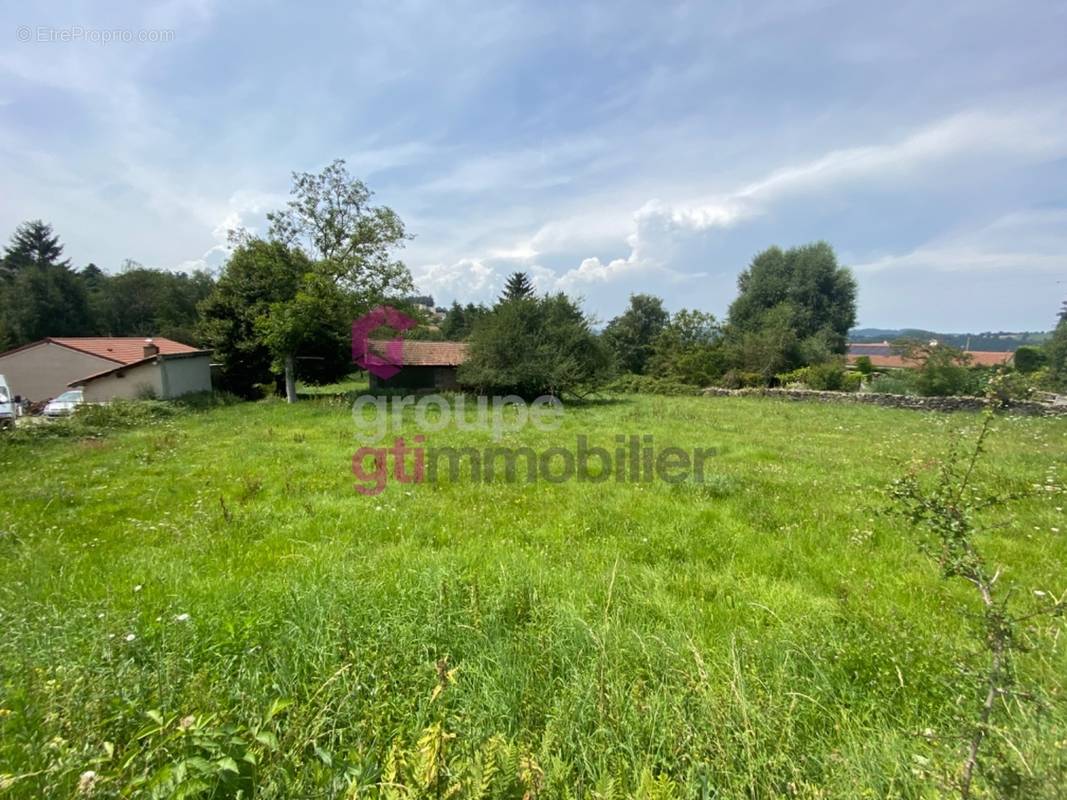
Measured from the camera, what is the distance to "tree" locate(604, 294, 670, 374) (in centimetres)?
3766

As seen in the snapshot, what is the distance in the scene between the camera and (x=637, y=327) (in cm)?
3847

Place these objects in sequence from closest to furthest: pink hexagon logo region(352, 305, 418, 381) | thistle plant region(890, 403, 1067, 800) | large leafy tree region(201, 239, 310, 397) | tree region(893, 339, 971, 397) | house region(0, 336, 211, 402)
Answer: thistle plant region(890, 403, 1067, 800)
house region(0, 336, 211, 402)
tree region(893, 339, 971, 397)
large leafy tree region(201, 239, 310, 397)
pink hexagon logo region(352, 305, 418, 381)

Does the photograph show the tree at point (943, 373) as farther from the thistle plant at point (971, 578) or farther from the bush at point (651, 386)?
the thistle plant at point (971, 578)

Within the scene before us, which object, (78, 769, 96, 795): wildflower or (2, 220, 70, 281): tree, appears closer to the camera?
(78, 769, 96, 795): wildflower

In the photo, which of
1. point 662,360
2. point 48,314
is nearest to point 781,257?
point 662,360

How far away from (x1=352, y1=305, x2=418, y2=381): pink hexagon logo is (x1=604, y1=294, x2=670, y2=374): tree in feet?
63.4

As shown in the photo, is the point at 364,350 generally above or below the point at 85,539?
above

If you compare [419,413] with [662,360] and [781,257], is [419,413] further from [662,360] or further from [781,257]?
Answer: [781,257]

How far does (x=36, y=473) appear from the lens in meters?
7.33

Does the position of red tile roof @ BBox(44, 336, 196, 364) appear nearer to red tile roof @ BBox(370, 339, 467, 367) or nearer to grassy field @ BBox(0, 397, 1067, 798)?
red tile roof @ BBox(370, 339, 467, 367)

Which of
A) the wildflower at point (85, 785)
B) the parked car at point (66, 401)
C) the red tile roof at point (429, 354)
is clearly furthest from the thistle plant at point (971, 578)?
the red tile roof at point (429, 354)

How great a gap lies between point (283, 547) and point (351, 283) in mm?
19046

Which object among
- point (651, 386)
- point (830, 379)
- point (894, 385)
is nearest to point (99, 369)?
point (651, 386)

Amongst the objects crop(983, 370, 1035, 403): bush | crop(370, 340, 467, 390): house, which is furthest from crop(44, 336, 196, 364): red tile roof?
crop(983, 370, 1035, 403): bush
